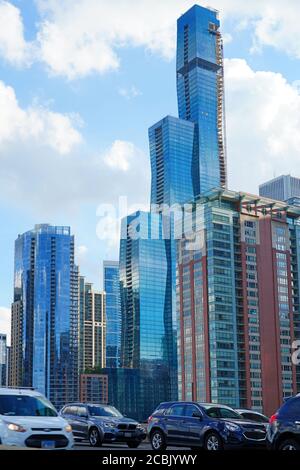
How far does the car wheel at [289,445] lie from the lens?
16138mm

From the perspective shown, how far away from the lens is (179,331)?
153500mm

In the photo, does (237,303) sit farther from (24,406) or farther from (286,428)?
(286,428)

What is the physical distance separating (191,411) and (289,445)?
6473 millimetres

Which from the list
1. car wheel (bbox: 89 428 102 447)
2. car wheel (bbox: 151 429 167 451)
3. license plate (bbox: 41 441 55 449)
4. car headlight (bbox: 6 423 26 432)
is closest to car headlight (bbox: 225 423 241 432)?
car wheel (bbox: 151 429 167 451)

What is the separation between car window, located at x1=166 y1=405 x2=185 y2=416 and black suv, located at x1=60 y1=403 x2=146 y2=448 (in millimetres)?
2058

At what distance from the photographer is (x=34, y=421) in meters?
16.8

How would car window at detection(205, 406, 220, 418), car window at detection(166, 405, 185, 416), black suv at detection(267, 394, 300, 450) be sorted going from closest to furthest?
black suv at detection(267, 394, 300, 450) → car window at detection(205, 406, 220, 418) → car window at detection(166, 405, 185, 416)

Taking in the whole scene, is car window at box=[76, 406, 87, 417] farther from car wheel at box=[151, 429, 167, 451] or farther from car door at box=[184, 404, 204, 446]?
car door at box=[184, 404, 204, 446]

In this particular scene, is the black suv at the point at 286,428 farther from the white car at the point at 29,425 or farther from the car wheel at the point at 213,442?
the white car at the point at 29,425

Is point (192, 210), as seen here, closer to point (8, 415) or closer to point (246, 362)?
point (246, 362)

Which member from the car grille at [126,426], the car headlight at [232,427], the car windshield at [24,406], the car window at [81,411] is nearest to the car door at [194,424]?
the car headlight at [232,427]

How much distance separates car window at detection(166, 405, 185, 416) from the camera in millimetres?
23000

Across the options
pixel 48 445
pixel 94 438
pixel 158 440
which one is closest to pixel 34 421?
pixel 48 445
